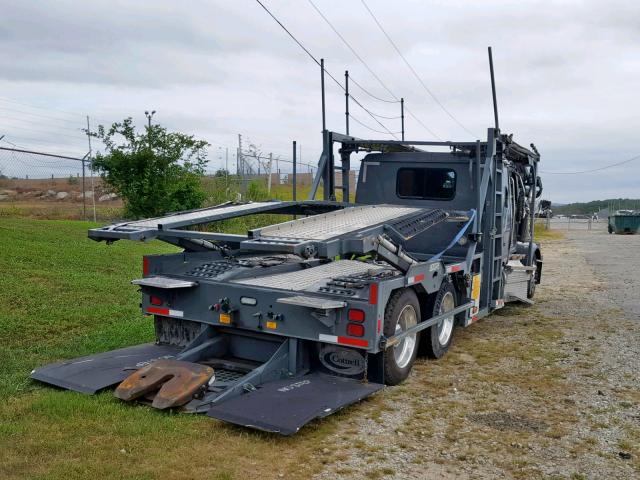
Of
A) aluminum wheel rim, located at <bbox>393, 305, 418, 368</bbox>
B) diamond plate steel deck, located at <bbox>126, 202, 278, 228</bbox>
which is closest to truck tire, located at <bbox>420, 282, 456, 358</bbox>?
aluminum wheel rim, located at <bbox>393, 305, 418, 368</bbox>

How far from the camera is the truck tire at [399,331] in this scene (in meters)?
5.87

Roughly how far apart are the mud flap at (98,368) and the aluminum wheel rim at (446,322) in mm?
2765

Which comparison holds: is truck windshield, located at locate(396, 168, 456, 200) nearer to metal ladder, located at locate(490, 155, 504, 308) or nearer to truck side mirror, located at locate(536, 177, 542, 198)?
metal ladder, located at locate(490, 155, 504, 308)

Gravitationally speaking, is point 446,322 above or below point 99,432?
above

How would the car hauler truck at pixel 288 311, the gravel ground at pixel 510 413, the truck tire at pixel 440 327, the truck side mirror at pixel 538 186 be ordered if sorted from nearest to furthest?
1. the gravel ground at pixel 510 413
2. the car hauler truck at pixel 288 311
3. the truck tire at pixel 440 327
4. the truck side mirror at pixel 538 186

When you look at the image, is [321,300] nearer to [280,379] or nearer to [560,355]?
[280,379]

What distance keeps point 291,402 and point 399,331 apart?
1.45 meters

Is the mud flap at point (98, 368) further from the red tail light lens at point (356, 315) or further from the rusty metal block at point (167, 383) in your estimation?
the red tail light lens at point (356, 315)

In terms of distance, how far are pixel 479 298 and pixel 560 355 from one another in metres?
1.29

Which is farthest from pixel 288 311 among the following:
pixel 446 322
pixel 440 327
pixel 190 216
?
pixel 446 322

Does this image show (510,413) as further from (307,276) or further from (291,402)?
(307,276)

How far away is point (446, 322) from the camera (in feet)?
24.3

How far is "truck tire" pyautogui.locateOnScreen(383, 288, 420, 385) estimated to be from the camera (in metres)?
5.87

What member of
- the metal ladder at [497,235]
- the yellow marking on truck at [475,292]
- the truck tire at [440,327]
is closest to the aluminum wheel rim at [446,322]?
the truck tire at [440,327]
